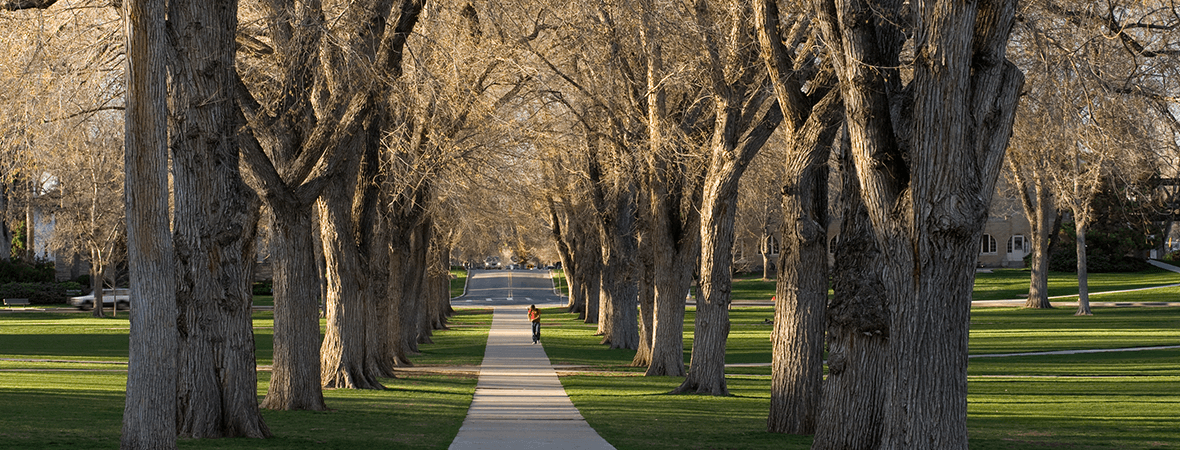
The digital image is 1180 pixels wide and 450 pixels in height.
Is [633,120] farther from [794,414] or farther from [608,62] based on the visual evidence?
[794,414]

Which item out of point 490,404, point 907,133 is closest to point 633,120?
point 490,404

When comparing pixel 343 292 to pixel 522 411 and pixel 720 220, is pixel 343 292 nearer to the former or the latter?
pixel 522 411

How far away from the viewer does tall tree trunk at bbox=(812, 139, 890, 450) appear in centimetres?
993

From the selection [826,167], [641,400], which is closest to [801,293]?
[826,167]

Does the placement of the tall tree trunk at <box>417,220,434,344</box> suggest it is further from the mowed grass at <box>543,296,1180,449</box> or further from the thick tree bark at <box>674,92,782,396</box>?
the thick tree bark at <box>674,92,782,396</box>

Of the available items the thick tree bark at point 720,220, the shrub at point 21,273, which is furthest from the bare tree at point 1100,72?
the shrub at point 21,273

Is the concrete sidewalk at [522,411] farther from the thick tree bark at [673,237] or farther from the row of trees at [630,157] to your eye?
the thick tree bark at [673,237]

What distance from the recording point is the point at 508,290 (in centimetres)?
8631

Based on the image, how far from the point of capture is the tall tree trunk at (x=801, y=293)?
12.4 m

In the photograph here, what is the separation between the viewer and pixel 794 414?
1282 cm

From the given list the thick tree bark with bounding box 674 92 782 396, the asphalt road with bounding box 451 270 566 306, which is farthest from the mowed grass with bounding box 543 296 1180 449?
the asphalt road with bounding box 451 270 566 306

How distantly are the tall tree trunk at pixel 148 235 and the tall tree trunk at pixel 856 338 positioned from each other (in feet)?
19.7

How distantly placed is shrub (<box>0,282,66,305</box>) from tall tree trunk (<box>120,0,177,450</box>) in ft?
188

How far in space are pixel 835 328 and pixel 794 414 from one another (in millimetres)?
2843
